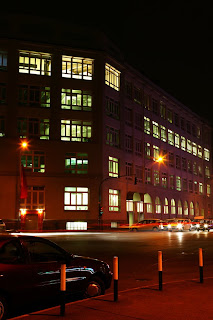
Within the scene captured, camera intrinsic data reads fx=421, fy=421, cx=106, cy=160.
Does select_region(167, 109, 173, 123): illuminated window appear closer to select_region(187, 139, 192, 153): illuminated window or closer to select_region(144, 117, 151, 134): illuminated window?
select_region(144, 117, 151, 134): illuminated window

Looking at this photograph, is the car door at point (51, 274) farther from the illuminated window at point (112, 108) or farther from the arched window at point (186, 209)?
the arched window at point (186, 209)

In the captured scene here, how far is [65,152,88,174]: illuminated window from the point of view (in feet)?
177

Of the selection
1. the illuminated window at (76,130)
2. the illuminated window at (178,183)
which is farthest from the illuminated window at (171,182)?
the illuminated window at (76,130)

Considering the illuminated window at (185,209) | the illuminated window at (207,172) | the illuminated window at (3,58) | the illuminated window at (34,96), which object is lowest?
the illuminated window at (185,209)

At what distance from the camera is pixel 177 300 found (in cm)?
825

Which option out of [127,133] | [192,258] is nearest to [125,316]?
A: [192,258]

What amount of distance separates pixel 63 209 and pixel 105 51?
874 inches

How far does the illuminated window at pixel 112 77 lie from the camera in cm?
5888

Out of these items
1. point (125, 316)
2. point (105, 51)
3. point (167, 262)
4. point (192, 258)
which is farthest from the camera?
point (105, 51)

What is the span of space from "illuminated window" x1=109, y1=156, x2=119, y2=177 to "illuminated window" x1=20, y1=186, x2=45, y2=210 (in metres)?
10.2

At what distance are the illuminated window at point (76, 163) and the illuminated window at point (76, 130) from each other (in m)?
2.11

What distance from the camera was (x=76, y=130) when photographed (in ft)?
181

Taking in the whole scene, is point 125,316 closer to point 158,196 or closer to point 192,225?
point 192,225

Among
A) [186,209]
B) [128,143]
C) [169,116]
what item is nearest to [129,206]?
[128,143]
